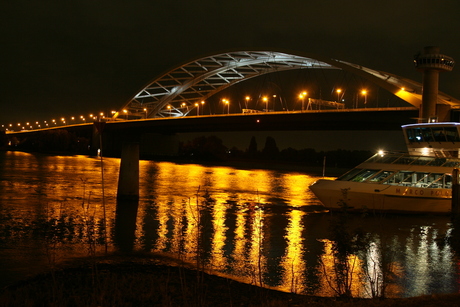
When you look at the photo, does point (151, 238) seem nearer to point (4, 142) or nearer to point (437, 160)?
point (437, 160)

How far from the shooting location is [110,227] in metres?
18.6

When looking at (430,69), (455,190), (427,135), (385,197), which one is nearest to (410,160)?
(455,190)

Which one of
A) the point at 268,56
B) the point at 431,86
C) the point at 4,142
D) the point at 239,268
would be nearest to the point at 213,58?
the point at 268,56

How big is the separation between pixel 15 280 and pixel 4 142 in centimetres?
14475

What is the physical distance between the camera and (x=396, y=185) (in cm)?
2558

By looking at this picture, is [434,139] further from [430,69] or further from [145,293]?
[145,293]

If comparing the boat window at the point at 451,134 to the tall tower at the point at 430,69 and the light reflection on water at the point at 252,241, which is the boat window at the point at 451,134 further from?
the tall tower at the point at 430,69

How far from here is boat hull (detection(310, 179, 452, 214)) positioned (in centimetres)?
2533

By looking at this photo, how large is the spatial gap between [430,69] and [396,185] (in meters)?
19.0

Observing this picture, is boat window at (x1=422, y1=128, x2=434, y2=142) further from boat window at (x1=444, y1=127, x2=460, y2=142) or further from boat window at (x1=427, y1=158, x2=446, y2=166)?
boat window at (x1=427, y1=158, x2=446, y2=166)

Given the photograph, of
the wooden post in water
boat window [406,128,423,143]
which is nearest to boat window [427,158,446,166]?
the wooden post in water

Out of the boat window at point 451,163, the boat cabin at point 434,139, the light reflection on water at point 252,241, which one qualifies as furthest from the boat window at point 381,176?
the boat cabin at point 434,139

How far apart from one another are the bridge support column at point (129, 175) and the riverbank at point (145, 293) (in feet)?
55.9

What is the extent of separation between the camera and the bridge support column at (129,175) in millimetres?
27734
